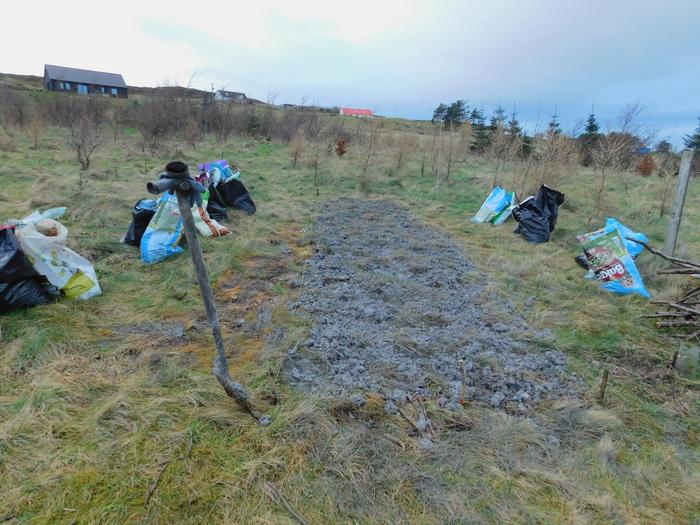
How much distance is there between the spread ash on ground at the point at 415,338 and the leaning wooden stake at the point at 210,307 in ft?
1.28

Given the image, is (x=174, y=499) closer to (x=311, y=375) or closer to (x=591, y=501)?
(x=311, y=375)

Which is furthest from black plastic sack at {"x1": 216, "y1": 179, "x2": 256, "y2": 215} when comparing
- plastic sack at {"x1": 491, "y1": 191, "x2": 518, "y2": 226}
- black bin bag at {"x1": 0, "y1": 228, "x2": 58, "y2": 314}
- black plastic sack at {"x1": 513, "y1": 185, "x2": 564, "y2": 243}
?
black plastic sack at {"x1": 513, "y1": 185, "x2": 564, "y2": 243}

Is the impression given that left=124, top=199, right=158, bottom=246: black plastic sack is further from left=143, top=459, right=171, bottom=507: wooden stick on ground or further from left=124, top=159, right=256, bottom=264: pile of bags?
left=143, top=459, right=171, bottom=507: wooden stick on ground

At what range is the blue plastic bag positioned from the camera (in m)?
4.13

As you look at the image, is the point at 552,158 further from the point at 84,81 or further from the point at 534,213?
the point at 84,81

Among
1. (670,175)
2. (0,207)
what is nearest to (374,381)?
(0,207)

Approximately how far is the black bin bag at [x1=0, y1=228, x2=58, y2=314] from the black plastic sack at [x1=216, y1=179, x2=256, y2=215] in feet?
12.3

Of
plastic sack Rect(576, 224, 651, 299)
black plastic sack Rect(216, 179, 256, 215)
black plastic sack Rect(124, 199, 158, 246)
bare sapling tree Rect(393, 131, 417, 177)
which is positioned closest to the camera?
plastic sack Rect(576, 224, 651, 299)

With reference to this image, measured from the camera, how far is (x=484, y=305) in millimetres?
3539

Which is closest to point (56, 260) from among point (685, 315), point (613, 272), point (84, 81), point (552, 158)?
point (685, 315)

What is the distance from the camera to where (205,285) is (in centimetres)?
180

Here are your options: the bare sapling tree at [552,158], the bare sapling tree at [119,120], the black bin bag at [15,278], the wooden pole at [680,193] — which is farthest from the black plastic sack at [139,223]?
the bare sapling tree at [119,120]

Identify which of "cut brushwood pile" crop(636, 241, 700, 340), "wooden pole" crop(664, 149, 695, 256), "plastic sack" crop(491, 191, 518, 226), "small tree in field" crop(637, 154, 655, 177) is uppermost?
"small tree in field" crop(637, 154, 655, 177)

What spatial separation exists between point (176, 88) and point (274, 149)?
5964mm
